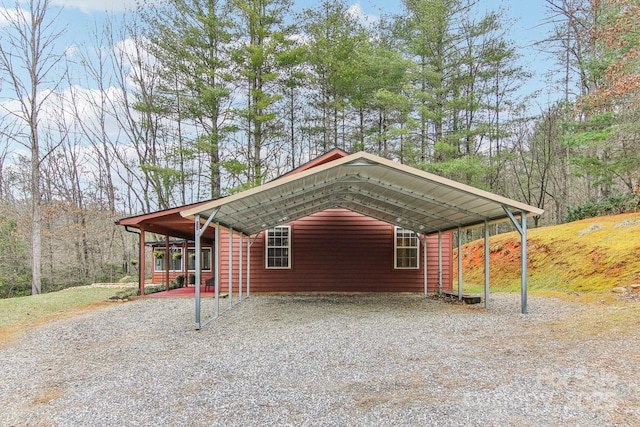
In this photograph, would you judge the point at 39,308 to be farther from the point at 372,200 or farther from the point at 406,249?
the point at 406,249

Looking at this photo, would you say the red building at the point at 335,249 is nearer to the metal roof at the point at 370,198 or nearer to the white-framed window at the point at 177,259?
the metal roof at the point at 370,198

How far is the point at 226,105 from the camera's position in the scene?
2033cm

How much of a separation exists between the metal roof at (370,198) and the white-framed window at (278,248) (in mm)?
1421

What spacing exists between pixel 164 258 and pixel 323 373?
50.7ft

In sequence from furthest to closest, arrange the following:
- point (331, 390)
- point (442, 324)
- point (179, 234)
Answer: point (179, 234)
point (442, 324)
point (331, 390)

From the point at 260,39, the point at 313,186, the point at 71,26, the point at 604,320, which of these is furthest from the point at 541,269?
the point at 71,26

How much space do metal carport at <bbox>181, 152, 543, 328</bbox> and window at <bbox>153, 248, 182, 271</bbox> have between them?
8.21 m

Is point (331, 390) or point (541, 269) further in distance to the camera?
point (541, 269)

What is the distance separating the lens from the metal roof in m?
7.07

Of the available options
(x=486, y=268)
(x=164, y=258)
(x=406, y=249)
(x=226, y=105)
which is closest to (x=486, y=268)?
(x=486, y=268)

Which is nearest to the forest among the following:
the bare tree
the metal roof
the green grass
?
the bare tree

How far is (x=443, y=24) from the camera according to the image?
19.2 meters

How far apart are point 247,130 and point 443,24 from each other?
10.5 m

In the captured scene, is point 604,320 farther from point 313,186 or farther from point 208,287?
point 208,287
